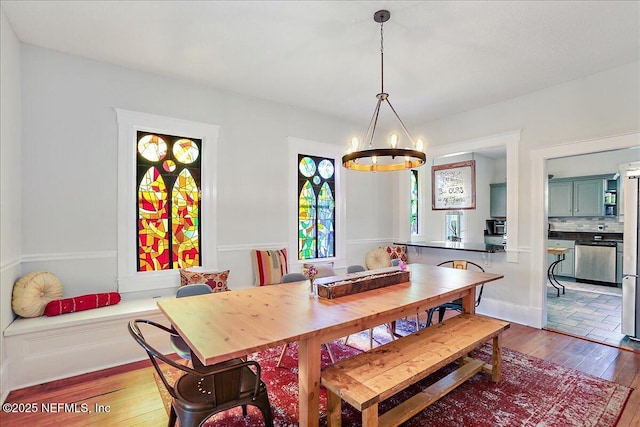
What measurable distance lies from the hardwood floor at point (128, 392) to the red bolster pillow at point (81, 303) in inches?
22.3

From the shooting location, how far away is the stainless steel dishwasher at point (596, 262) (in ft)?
18.8

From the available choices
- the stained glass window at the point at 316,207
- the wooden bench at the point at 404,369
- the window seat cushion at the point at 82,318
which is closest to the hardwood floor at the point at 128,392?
the window seat cushion at the point at 82,318

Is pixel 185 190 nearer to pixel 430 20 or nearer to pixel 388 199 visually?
pixel 430 20

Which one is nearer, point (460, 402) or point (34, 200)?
point (460, 402)

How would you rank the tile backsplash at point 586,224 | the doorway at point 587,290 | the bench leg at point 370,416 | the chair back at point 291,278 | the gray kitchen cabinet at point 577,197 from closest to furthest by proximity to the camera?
the bench leg at point 370,416, the chair back at point 291,278, the doorway at point 587,290, the tile backsplash at point 586,224, the gray kitchen cabinet at point 577,197

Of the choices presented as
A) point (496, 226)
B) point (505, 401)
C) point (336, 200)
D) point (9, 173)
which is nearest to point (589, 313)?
point (505, 401)

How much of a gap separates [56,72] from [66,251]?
5.46ft

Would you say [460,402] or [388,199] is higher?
[388,199]

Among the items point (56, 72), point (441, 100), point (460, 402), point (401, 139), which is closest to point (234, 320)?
point (460, 402)

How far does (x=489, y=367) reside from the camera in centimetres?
259

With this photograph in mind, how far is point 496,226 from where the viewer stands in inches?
299

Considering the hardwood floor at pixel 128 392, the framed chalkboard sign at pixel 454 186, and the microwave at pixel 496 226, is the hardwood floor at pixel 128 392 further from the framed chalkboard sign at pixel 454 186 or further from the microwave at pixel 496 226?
the microwave at pixel 496 226

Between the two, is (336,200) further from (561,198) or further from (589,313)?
(561,198)

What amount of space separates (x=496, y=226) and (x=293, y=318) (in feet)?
24.0
